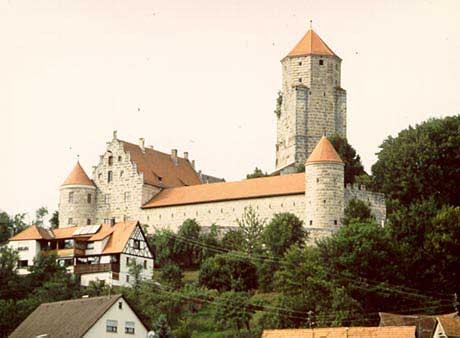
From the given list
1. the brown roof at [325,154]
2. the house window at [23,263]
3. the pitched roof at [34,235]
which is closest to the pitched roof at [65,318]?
the house window at [23,263]

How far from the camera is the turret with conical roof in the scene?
11850cm

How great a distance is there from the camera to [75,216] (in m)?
118

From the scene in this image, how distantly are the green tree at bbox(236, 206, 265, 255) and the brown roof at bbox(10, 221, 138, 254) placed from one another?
874 centimetres

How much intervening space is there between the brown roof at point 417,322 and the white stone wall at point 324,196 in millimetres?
26042

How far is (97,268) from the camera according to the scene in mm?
100625

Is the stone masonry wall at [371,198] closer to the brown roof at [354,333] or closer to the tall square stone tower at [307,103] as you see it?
the tall square stone tower at [307,103]

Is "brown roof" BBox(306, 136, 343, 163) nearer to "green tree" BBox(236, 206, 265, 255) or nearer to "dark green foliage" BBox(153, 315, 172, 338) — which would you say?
"green tree" BBox(236, 206, 265, 255)

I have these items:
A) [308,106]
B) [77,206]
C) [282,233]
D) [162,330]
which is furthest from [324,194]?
[162,330]

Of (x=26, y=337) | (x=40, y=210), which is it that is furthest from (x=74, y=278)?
(x=40, y=210)

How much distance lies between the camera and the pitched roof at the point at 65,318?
73.9 m

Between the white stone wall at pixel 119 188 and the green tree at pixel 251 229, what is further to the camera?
the white stone wall at pixel 119 188

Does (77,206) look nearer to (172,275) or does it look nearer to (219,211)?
(219,211)

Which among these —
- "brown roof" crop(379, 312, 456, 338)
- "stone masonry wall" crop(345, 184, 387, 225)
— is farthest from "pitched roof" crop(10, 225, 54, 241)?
"brown roof" crop(379, 312, 456, 338)

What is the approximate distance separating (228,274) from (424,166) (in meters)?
22.0
